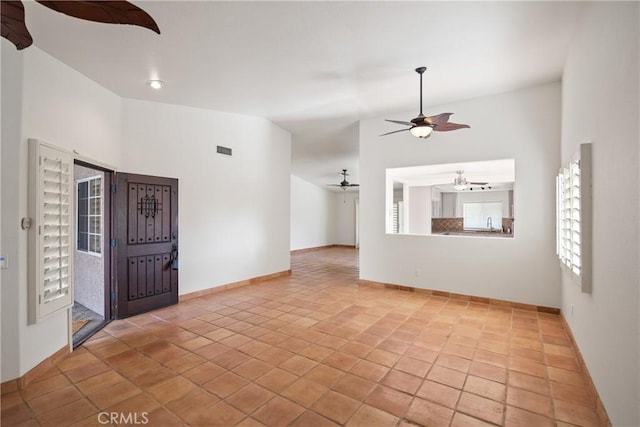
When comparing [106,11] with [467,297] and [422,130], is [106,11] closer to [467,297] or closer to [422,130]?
[422,130]

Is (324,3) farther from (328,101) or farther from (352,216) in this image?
(352,216)

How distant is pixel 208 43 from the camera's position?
3043 mm

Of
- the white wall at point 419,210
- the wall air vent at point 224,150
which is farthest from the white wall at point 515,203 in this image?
the white wall at point 419,210

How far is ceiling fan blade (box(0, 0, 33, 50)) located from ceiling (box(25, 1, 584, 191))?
3.69 feet

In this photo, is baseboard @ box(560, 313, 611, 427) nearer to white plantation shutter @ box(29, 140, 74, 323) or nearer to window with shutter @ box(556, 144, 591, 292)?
window with shutter @ box(556, 144, 591, 292)

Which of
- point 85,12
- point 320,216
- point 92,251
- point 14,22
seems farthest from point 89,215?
point 320,216

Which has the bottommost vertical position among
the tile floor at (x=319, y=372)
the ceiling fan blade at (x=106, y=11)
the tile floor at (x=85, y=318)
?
the tile floor at (x=85, y=318)

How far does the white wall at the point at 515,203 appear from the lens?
4.11 meters

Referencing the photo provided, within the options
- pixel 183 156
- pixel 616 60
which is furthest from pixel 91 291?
pixel 616 60

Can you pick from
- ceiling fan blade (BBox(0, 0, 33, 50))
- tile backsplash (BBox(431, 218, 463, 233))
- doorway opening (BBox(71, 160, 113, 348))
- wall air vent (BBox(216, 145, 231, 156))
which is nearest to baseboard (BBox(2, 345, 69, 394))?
doorway opening (BBox(71, 160, 113, 348))

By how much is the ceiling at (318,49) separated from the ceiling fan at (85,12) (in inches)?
46.7

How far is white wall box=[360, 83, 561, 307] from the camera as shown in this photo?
13.5ft

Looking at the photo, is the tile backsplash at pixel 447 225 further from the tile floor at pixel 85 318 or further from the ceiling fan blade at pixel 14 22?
the ceiling fan blade at pixel 14 22

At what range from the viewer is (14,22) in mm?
1462
